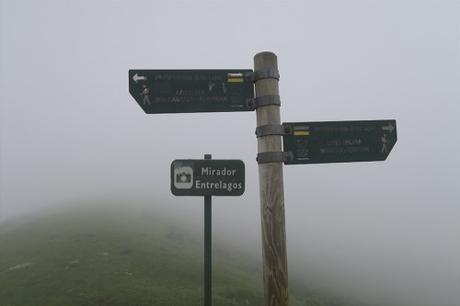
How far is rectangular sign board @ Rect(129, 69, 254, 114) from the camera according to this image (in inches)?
206

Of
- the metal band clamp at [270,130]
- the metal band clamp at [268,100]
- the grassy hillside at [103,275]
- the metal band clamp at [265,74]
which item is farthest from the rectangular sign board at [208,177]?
the grassy hillside at [103,275]

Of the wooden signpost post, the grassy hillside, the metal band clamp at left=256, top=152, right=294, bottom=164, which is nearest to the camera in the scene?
the metal band clamp at left=256, top=152, right=294, bottom=164

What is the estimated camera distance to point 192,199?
125438mm

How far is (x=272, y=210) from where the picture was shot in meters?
4.78

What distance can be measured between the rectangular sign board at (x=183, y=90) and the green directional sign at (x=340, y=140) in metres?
0.99

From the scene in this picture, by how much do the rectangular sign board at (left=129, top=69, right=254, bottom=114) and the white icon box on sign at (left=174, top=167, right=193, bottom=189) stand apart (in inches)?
31.0

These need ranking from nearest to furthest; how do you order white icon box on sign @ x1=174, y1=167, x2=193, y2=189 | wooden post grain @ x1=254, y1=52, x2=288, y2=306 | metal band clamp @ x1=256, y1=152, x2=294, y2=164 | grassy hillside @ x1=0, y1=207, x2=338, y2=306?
wooden post grain @ x1=254, y1=52, x2=288, y2=306 → metal band clamp @ x1=256, y1=152, x2=294, y2=164 → white icon box on sign @ x1=174, y1=167, x2=193, y2=189 → grassy hillside @ x1=0, y1=207, x2=338, y2=306

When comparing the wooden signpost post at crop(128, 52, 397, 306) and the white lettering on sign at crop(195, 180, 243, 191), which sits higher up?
the wooden signpost post at crop(128, 52, 397, 306)

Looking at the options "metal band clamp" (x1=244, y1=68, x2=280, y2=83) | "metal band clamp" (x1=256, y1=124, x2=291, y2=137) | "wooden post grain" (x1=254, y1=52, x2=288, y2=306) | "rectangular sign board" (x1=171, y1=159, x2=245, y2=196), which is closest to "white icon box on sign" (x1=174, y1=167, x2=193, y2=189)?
"rectangular sign board" (x1=171, y1=159, x2=245, y2=196)

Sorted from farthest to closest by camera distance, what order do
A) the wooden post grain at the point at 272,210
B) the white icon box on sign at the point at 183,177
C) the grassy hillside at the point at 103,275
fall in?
the grassy hillside at the point at 103,275
the white icon box on sign at the point at 183,177
the wooden post grain at the point at 272,210

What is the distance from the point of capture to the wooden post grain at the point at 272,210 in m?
4.69

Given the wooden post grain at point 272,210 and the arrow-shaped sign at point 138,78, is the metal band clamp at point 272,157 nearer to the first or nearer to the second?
the wooden post grain at point 272,210

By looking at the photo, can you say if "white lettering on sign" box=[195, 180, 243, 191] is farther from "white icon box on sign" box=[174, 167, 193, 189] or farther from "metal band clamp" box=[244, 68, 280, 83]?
"metal band clamp" box=[244, 68, 280, 83]

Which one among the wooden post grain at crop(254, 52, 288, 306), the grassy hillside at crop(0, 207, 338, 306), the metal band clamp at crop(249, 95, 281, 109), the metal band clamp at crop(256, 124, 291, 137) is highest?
the metal band clamp at crop(249, 95, 281, 109)
